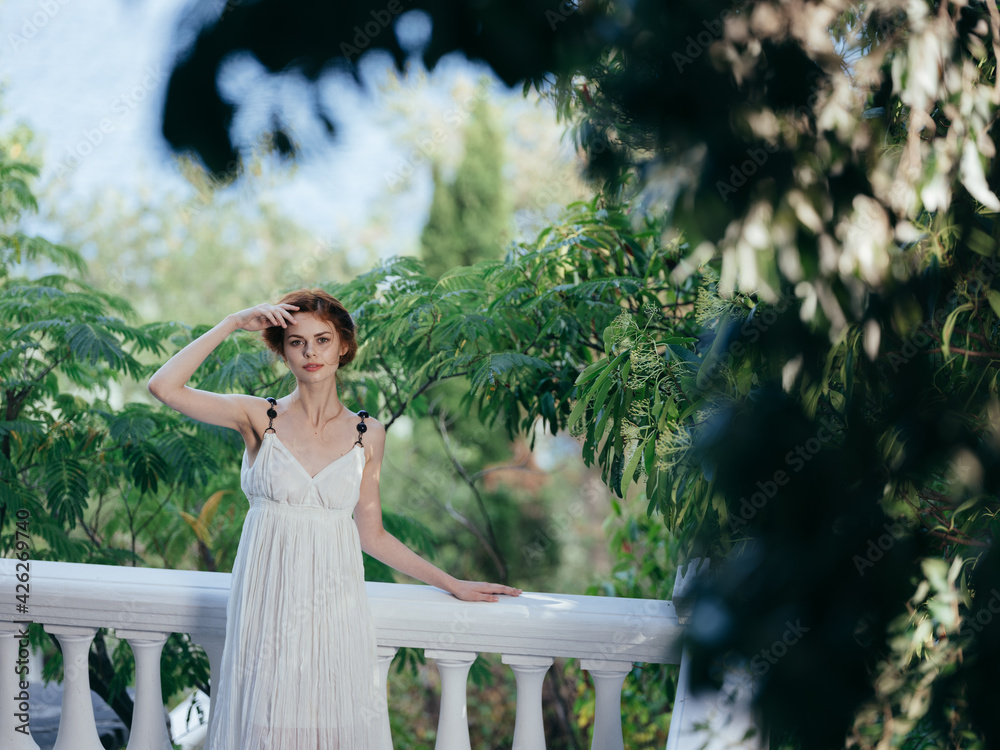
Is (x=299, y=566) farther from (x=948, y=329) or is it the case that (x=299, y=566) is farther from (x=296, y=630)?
Result: (x=948, y=329)

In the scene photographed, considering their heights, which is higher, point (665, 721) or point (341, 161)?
point (341, 161)

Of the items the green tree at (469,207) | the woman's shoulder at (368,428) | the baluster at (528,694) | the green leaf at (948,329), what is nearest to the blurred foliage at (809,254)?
the green leaf at (948,329)

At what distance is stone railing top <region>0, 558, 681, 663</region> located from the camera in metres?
2.22

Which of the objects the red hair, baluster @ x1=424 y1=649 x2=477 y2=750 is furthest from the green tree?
baluster @ x1=424 y1=649 x2=477 y2=750

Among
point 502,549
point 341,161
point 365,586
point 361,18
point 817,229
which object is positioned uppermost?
point 361,18

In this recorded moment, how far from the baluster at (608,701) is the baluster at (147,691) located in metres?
1.24

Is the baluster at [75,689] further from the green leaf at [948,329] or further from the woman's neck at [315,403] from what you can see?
the green leaf at [948,329]

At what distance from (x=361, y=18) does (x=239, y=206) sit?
25 cm

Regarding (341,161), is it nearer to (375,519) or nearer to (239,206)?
(239,206)

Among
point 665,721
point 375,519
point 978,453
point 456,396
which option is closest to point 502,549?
point 456,396

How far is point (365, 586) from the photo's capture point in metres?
2.39

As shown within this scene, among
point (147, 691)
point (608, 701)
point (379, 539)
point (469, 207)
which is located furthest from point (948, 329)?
point (469, 207)

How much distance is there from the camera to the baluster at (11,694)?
7.98ft

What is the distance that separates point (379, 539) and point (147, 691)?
0.79 metres
